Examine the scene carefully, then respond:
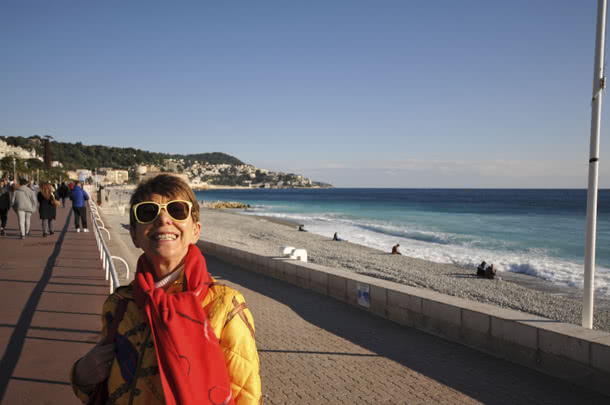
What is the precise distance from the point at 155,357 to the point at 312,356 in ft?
12.4

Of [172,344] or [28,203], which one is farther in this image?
[28,203]

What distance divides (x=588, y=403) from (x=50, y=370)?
15.1 feet

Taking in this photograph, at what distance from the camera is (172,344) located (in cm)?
138

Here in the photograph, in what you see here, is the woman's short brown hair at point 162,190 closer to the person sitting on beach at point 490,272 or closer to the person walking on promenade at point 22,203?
the person walking on promenade at point 22,203

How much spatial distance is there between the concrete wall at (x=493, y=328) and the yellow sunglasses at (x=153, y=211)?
3.86 m

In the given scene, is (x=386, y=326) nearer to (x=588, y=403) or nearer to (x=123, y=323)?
(x=588, y=403)

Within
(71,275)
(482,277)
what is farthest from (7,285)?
(482,277)

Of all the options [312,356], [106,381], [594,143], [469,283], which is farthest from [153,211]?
[469,283]

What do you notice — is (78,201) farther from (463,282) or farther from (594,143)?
(594,143)

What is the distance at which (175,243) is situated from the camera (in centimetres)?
162

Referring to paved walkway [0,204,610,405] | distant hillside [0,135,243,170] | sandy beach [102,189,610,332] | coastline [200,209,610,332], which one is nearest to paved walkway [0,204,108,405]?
paved walkway [0,204,610,405]

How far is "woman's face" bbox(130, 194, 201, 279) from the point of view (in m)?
1.59

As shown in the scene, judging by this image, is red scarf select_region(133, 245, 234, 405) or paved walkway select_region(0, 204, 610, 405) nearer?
red scarf select_region(133, 245, 234, 405)

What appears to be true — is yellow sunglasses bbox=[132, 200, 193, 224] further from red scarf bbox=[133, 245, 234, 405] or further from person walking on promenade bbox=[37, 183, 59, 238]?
person walking on promenade bbox=[37, 183, 59, 238]
